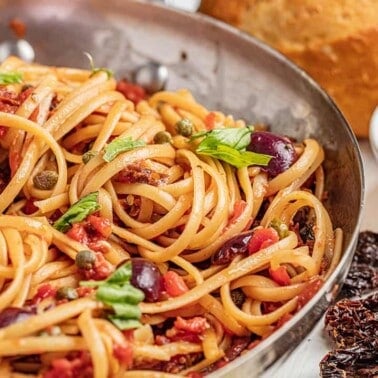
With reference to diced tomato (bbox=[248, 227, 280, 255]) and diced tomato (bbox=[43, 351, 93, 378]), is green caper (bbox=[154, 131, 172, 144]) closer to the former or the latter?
diced tomato (bbox=[248, 227, 280, 255])

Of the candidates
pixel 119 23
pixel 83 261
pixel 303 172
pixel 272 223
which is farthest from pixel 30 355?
pixel 119 23

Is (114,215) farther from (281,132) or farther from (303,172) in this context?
(281,132)

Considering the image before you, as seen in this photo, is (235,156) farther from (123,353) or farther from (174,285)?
(123,353)

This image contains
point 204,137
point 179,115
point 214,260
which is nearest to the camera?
point 214,260

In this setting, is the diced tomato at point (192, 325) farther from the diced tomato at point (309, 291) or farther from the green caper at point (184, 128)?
the green caper at point (184, 128)

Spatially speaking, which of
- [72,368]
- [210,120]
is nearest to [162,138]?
[210,120]

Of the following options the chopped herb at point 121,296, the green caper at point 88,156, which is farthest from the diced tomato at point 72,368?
the green caper at point 88,156
